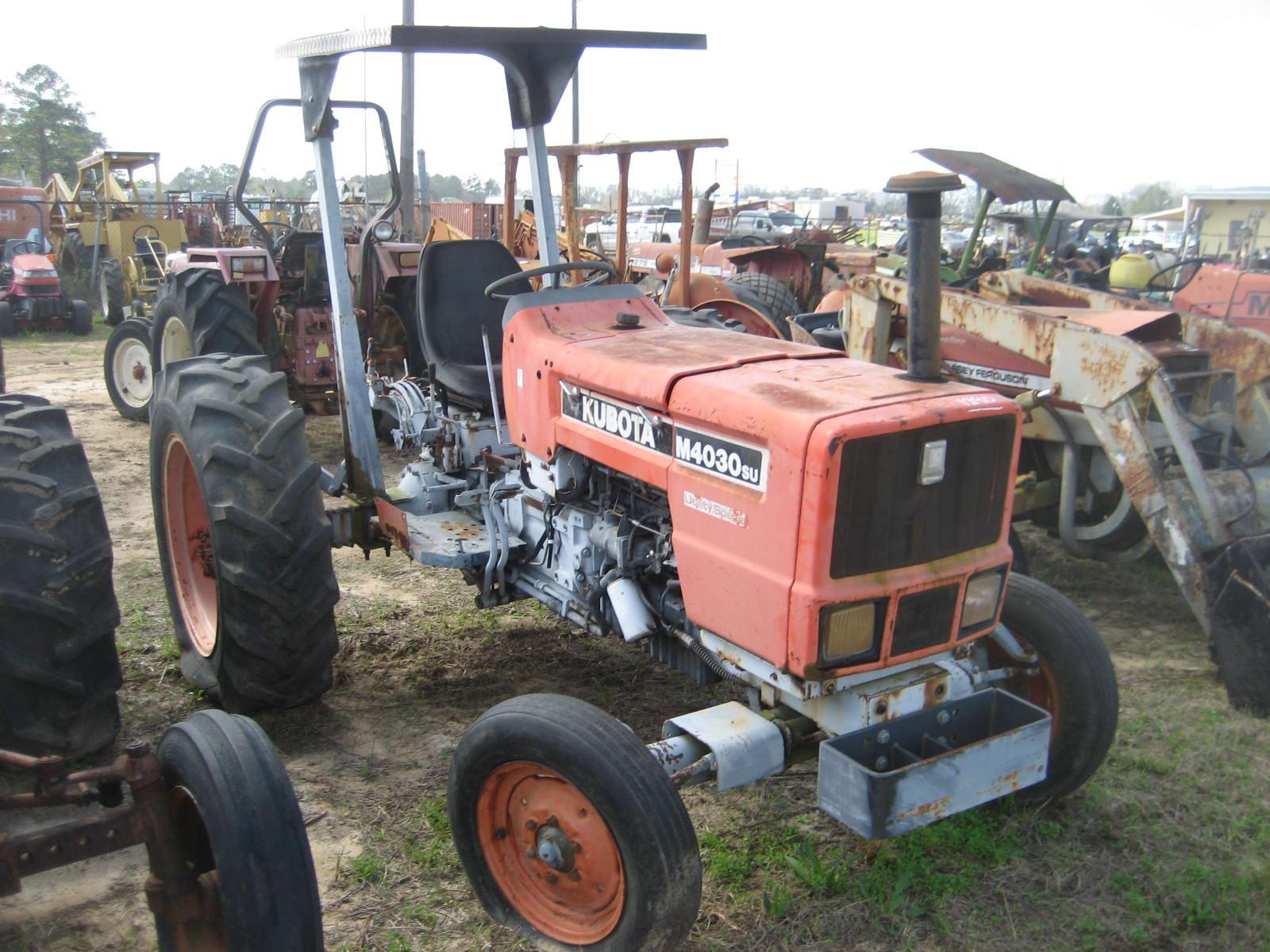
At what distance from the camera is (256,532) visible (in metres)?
3.44

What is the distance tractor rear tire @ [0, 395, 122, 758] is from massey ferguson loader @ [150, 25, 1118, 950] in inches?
14.1

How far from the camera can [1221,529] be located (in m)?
4.43

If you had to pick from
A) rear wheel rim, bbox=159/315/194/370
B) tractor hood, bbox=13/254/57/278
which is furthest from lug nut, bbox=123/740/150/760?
tractor hood, bbox=13/254/57/278

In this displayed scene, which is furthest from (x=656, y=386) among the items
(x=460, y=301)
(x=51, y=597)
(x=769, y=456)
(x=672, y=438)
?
(x=460, y=301)

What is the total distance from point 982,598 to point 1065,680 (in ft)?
1.96

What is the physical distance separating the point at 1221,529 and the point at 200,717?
3930mm

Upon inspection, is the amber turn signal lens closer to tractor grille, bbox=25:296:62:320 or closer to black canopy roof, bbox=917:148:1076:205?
black canopy roof, bbox=917:148:1076:205

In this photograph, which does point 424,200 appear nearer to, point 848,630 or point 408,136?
point 408,136

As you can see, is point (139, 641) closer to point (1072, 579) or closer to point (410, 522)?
point (410, 522)

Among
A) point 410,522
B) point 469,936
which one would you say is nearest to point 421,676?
point 410,522

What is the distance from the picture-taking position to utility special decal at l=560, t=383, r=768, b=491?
2662 mm

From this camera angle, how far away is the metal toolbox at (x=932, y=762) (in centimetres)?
245

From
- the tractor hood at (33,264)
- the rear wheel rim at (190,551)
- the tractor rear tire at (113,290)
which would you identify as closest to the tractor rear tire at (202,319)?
the rear wheel rim at (190,551)

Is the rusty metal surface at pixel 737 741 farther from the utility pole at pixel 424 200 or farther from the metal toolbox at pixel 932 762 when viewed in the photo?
the utility pole at pixel 424 200
